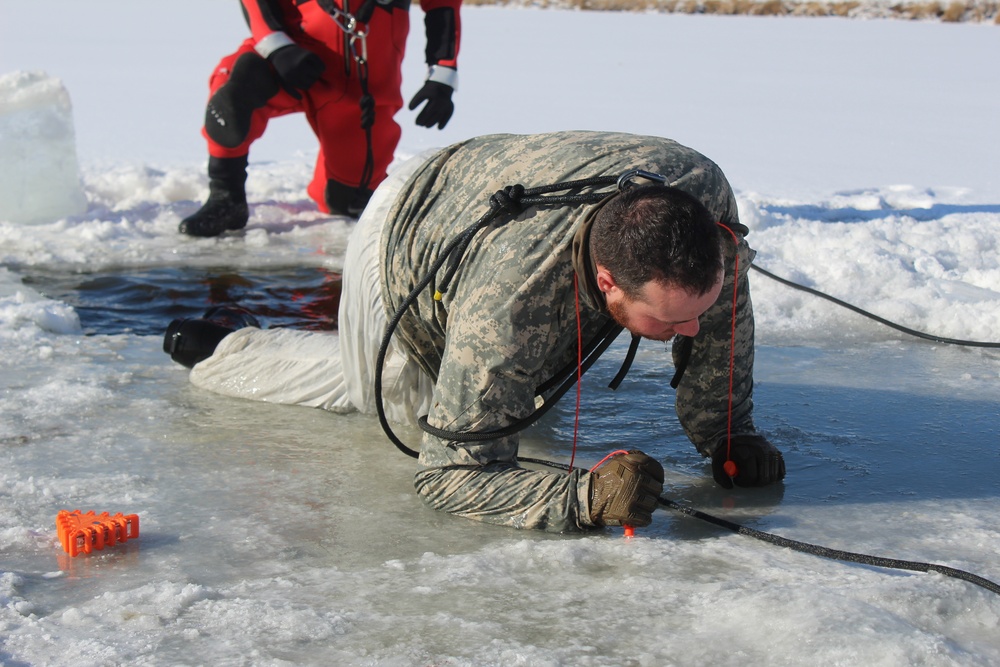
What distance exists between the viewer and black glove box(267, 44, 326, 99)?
4.96 m

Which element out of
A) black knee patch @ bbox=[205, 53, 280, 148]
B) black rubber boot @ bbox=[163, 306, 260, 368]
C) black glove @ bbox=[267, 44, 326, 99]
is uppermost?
black glove @ bbox=[267, 44, 326, 99]

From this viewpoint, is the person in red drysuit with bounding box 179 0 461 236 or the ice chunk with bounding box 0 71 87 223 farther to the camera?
the ice chunk with bounding box 0 71 87 223

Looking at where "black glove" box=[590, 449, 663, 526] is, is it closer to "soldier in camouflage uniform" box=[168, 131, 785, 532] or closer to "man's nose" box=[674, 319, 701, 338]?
"soldier in camouflage uniform" box=[168, 131, 785, 532]

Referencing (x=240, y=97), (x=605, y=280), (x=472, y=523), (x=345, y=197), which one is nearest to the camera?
(x=605, y=280)

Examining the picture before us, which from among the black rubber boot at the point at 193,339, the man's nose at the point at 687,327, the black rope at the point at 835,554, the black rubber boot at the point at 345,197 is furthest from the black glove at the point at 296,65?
the man's nose at the point at 687,327

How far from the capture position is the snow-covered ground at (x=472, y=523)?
203 centimetres

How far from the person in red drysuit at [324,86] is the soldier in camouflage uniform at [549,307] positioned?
252cm

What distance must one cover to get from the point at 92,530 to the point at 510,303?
97 cm

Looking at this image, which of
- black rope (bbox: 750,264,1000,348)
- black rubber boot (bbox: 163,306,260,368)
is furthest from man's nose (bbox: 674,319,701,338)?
black rubber boot (bbox: 163,306,260,368)

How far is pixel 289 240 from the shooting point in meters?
Result: 5.37

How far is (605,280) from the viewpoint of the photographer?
2158mm

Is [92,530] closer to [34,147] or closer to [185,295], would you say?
[185,295]

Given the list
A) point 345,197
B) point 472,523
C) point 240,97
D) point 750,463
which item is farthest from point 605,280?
point 345,197

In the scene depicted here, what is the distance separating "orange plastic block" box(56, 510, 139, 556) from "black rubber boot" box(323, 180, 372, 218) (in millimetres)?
3352
